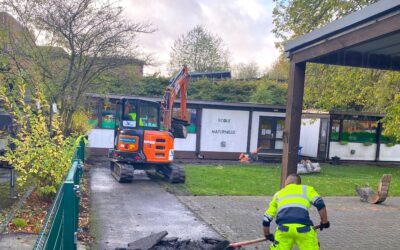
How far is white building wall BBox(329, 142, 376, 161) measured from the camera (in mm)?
24453

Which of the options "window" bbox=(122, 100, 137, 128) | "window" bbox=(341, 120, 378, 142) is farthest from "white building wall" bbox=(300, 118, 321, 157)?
"window" bbox=(122, 100, 137, 128)

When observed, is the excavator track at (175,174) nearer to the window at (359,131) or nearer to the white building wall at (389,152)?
the window at (359,131)

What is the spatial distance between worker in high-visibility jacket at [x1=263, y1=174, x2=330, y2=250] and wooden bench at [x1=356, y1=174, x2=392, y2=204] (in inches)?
297

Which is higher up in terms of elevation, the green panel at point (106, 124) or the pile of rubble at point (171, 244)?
the green panel at point (106, 124)

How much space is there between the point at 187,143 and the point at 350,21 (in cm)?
1683

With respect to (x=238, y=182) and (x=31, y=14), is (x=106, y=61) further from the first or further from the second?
(x=238, y=182)

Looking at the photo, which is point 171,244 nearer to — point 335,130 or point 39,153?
point 39,153

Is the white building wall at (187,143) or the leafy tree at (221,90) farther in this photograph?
the leafy tree at (221,90)

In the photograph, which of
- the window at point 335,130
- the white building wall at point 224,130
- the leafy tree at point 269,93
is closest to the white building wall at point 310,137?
the window at point 335,130

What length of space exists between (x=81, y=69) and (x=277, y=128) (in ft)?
45.5

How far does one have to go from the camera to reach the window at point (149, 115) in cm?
1423

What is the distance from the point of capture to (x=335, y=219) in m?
9.89

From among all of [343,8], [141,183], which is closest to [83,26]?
[141,183]

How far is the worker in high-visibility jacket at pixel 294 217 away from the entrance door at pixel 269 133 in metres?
18.3
